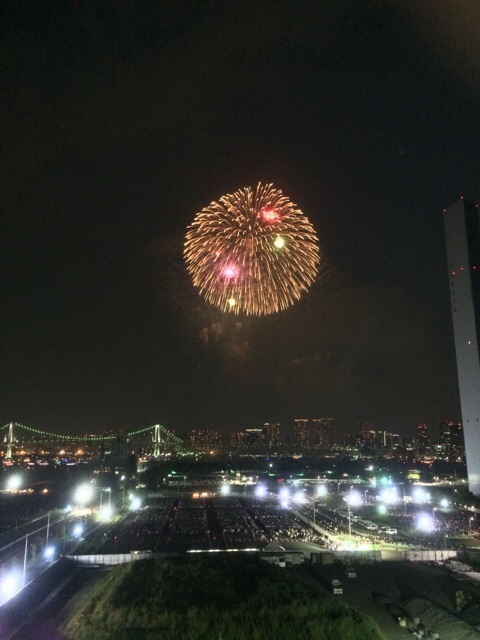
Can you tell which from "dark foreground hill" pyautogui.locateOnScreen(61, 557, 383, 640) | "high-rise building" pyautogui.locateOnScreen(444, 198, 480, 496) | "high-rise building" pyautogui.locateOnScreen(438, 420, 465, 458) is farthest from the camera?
"high-rise building" pyautogui.locateOnScreen(438, 420, 465, 458)

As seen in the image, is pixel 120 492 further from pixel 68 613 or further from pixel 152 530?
pixel 68 613

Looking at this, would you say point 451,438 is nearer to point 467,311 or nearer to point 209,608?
point 467,311

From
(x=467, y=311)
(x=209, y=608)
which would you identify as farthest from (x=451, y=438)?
(x=209, y=608)

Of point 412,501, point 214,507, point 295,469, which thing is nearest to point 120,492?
point 214,507

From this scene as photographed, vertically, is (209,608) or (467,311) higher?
(467,311)

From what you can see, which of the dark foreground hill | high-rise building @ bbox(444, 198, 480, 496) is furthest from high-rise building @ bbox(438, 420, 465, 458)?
the dark foreground hill

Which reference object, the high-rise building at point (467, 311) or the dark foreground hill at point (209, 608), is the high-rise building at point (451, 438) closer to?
the high-rise building at point (467, 311)

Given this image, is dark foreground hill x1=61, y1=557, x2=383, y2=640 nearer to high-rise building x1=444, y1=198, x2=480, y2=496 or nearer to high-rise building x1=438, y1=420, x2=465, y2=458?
high-rise building x1=444, y1=198, x2=480, y2=496

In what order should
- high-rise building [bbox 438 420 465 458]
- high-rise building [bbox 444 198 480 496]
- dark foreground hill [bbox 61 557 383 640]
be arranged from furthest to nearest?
high-rise building [bbox 438 420 465 458] → high-rise building [bbox 444 198 480 496] → dark foreground hill [bbox 61 557 383 640]
